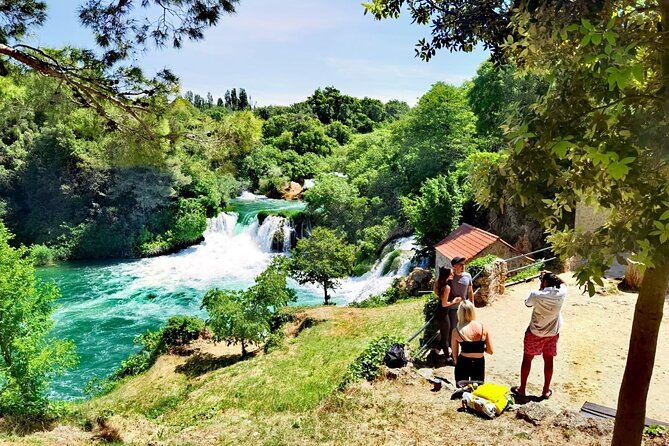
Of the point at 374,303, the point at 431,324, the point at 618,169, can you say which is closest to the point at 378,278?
the point at 374,303

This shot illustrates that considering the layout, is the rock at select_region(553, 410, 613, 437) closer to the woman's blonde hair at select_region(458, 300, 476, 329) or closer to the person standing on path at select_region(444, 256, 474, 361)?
the woman's blonde hair at select_region(458, 300, 476, 329)

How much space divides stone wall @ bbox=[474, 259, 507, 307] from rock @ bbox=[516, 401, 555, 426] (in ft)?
17.4

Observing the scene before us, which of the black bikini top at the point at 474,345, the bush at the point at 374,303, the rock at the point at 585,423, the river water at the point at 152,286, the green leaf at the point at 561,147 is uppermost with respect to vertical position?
the green leaf at the point at 561,147

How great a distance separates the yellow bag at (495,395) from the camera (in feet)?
18.7

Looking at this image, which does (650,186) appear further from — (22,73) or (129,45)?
(22,73)

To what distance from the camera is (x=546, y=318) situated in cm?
590

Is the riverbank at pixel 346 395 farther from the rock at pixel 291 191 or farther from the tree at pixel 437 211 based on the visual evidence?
the rock at pixel 291 191

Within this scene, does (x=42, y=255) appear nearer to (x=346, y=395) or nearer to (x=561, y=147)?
(x=346, y=395)

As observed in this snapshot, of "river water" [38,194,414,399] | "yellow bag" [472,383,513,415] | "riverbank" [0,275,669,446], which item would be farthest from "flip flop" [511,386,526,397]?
"river water" [38,194,414,399]

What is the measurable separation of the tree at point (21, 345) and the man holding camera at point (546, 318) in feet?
31.3

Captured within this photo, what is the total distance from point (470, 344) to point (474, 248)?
7969 millimetres

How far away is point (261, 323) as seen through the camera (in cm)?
1384

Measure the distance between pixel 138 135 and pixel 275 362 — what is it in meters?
7.69

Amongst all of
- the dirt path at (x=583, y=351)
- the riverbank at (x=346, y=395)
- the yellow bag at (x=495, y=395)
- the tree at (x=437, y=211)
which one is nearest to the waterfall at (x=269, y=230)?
the tree at (x=437, y=211)
